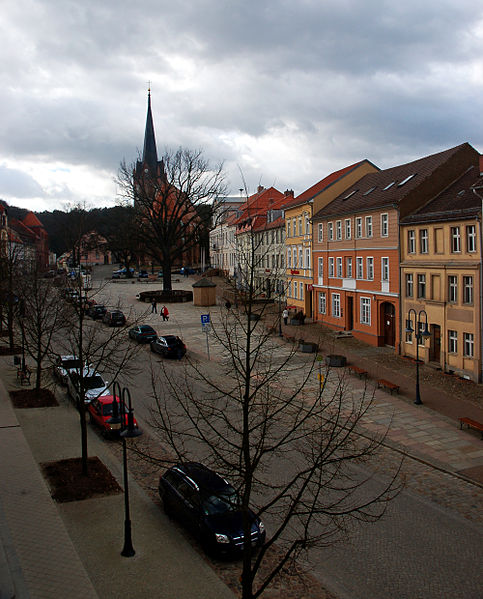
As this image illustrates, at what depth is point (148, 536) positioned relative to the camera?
1210 cm

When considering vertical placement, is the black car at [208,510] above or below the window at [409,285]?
below

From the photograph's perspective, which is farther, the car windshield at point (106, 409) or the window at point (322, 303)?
the window at point (322, 303)

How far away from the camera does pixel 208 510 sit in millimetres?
11633

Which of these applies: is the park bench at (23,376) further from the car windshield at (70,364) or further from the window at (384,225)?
the window at (384,225)

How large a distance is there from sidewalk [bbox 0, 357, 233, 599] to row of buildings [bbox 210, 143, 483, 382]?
8.17 meters

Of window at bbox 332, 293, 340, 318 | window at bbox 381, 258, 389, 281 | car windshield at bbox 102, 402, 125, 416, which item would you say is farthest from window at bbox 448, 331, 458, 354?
car windshield at bbox 102, 402, 125, 416

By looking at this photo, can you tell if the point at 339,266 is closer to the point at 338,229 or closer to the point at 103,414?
the point at 338,229

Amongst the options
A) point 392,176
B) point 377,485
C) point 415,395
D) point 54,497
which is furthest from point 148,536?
point 392,176

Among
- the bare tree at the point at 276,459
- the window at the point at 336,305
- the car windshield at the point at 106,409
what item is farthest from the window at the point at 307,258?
the car windshield at the point at 106,409

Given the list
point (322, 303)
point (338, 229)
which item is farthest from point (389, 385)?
point (322, 303)

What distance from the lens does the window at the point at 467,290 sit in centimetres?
2602

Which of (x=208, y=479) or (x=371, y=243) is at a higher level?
(x=371, y=243)

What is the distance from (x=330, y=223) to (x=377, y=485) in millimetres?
29029

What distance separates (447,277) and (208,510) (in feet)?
66.9
